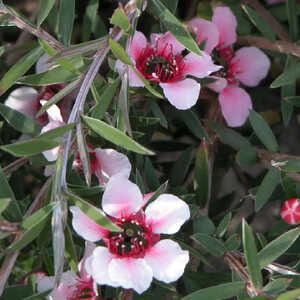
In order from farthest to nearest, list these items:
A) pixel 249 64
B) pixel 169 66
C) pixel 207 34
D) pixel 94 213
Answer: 1. pixel 249 64
2. pixel 207 34
3. pixel 169 66
4. pixel 94 213

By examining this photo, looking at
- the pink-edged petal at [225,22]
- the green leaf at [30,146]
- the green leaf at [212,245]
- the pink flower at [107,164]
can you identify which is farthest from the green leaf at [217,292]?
the pink-edged petal at [225,22]

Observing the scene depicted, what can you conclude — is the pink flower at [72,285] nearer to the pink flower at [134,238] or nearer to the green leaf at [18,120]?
the pink flower at [134,238]

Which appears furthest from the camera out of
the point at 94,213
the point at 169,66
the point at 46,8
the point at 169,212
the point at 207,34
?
the point at 207,34

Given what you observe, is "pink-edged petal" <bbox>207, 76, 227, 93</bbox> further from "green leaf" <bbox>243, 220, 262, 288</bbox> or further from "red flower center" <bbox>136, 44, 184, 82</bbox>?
"green leaf" <bbox>243, 220, 262, 288</bbox>

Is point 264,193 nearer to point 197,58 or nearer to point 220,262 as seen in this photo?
point 197,58

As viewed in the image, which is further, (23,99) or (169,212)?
(23,99)

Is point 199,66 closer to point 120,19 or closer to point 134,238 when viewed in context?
point 120,19

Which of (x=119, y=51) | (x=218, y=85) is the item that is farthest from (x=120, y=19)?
(x=218, y=85)
